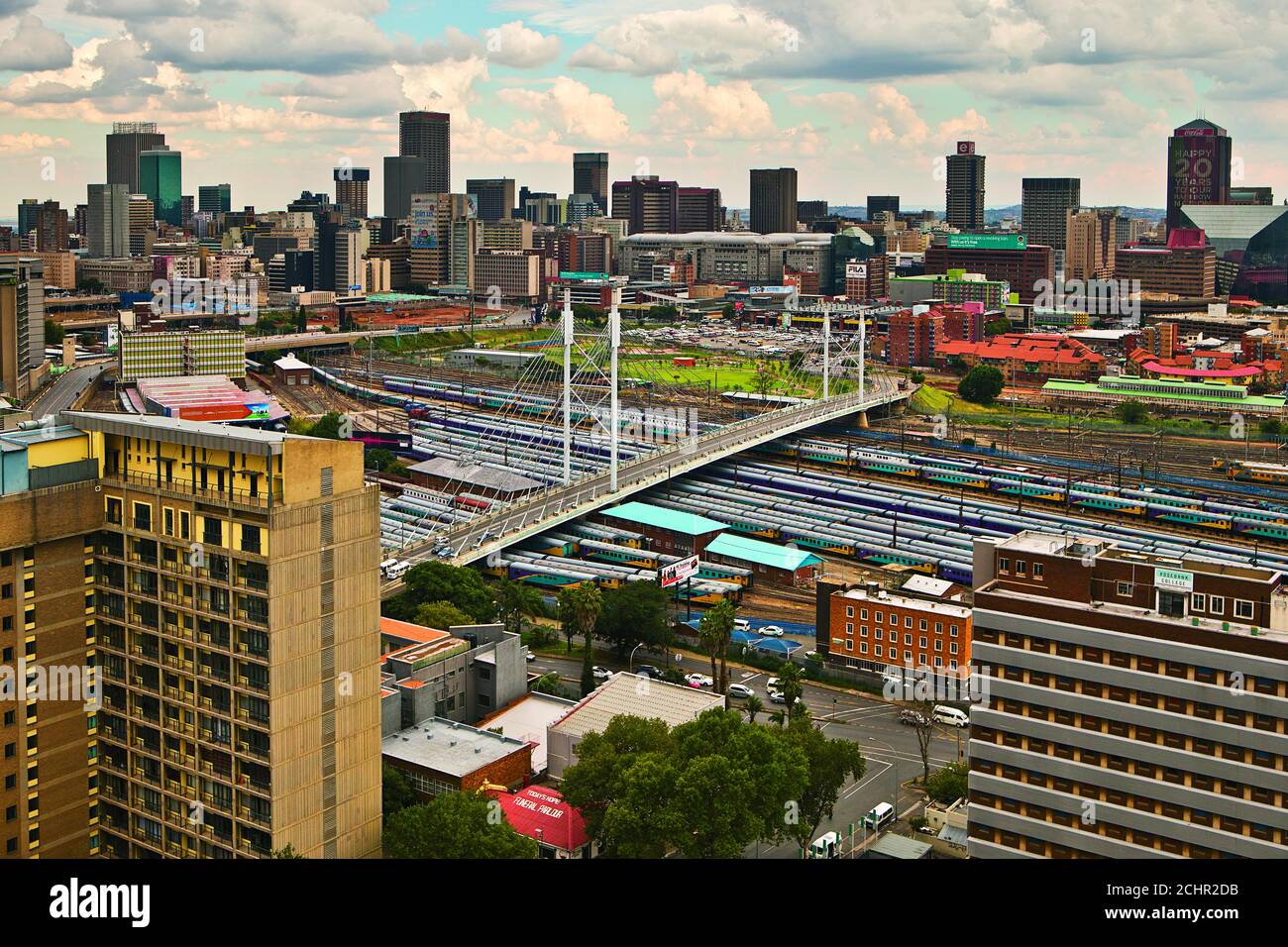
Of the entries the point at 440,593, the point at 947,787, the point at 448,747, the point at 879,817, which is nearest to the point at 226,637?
the point at 448,747

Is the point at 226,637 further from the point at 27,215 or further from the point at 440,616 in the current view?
the point at 27,215

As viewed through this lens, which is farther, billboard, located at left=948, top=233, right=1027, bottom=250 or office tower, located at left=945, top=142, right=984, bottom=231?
office tower, located at left=945, top=142, right=984, bottom=231

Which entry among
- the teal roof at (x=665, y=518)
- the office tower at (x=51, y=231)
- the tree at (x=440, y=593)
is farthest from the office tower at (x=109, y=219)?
the tree at (x=440, y=593)

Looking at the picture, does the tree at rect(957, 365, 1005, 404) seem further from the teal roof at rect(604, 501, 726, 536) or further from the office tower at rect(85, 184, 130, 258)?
the office tower at rect(85, 184, 130, 258)

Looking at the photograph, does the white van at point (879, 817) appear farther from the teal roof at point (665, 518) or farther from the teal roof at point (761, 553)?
the teal roof at point (665, 518)

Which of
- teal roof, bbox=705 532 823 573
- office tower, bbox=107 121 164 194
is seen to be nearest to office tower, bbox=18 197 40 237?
office tower, bbox=107 121 164 194

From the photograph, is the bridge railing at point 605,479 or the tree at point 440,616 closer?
the tree at point 440,616
